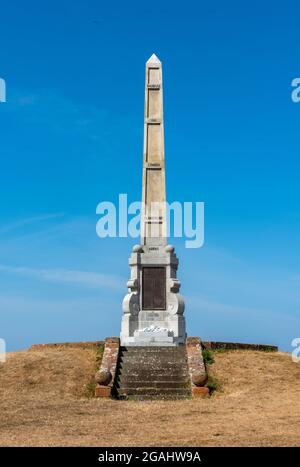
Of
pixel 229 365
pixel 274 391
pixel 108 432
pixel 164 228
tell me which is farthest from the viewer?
pixel 164 228

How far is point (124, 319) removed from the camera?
24.3 metres

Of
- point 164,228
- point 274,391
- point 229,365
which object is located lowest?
point 274,391

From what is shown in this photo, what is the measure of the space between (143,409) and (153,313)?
26.0 feet

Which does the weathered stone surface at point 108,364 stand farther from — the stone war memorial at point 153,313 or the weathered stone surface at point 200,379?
the weathered stone surface at point 200,379

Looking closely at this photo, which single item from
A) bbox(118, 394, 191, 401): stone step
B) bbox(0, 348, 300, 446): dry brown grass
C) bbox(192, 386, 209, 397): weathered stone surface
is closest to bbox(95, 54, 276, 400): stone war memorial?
bbox(118, 394, 191, 401): stone step

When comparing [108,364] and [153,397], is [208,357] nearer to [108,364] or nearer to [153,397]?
[108,364]

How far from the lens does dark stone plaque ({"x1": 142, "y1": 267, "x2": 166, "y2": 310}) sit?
2459cm

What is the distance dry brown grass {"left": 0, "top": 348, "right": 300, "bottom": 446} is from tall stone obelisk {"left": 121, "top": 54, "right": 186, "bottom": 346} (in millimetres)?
1937

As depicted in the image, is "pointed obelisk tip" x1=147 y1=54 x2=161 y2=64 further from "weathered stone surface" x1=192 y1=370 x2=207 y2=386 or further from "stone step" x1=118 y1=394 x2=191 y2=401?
"stone step" x1=118 y1=394 x2=191 y2=401

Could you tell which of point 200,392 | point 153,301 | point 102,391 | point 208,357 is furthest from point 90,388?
point 153,301

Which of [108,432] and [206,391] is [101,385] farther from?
[108,432]

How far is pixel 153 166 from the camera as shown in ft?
84.5
